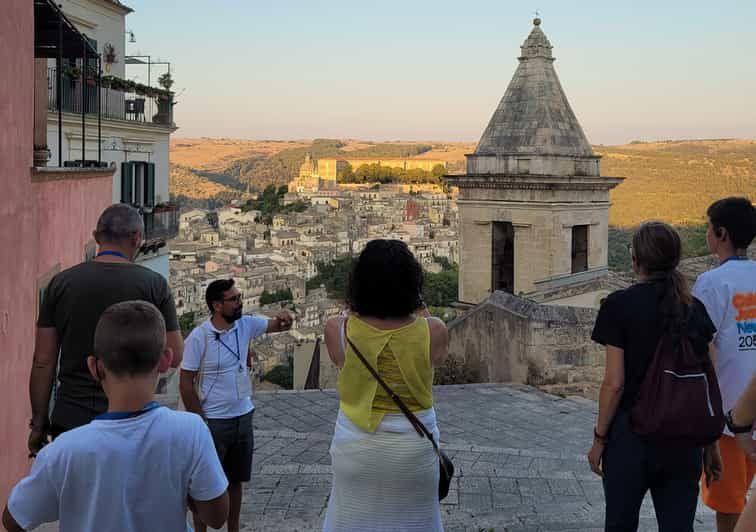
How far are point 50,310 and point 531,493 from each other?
142 inches

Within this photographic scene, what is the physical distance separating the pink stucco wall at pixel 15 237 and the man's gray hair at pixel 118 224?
1449mm

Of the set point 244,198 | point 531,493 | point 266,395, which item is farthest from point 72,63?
point 244,198

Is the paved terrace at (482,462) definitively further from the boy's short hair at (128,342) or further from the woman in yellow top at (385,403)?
the boy's short hair at (128,342)

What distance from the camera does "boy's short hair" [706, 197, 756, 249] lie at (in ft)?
13.1

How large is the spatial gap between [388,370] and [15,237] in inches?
123

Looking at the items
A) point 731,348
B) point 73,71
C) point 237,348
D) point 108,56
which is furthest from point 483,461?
point 108,56

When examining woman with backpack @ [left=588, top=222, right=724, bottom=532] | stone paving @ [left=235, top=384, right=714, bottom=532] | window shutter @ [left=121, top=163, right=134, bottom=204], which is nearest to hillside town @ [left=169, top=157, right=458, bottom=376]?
window shutter @ [left=121, top=163, right=134, bottom=204]

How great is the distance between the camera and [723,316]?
3898mm

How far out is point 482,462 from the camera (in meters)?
6.47

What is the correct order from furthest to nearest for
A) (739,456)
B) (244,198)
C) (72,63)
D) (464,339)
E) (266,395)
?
(244,198) → (72,63) → (464,339) → (266,395) → (739,456)

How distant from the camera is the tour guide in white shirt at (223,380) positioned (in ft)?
14.6

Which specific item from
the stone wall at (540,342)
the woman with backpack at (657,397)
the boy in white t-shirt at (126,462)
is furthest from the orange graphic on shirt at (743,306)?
the stone wall at (540,342)

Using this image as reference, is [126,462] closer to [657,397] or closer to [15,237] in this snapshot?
[657,397]

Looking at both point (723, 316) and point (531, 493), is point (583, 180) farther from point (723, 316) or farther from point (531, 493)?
point (723, 316)
